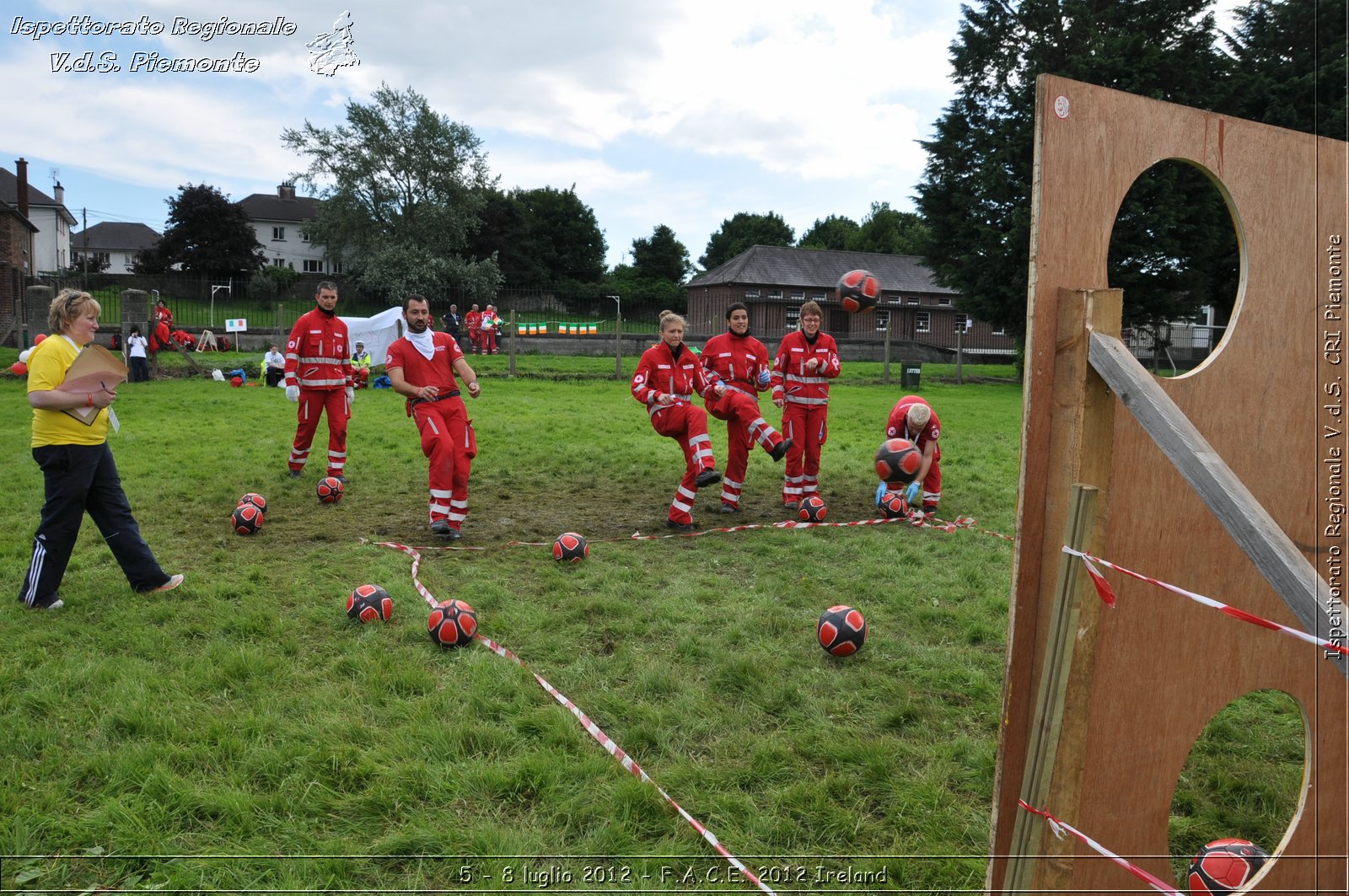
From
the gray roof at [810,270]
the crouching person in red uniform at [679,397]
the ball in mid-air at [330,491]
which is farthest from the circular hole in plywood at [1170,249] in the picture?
the gray roof at [810,270]

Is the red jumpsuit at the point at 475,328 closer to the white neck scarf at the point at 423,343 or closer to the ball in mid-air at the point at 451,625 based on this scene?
the white neck scarf at the point at 423,343

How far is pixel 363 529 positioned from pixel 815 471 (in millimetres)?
4695

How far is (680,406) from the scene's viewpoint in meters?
8.78

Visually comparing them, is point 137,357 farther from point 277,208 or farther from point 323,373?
point 277,208

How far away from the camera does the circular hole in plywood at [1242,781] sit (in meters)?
3.59

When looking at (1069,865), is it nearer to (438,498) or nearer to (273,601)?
(273,601)

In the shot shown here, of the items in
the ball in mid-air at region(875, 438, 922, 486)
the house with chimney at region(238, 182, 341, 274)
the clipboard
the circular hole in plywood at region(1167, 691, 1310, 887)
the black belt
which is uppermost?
the house with chimney at region(238, 182, 341, 274)

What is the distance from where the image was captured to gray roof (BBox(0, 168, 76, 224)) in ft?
179

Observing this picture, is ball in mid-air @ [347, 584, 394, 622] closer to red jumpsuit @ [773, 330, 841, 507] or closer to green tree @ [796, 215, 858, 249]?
red jumpsuit @ [773, 330, 841, 507]

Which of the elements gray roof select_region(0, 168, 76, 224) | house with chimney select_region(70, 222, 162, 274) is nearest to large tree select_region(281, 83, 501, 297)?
gray roof select_region(0, 168, 76, 224)

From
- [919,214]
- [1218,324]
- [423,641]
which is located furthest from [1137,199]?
[423,641]

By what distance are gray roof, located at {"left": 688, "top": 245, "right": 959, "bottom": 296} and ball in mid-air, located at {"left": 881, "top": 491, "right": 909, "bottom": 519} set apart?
43.9 m

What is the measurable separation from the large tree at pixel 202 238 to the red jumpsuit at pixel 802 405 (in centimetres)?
5339

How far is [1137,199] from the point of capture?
995 inches
